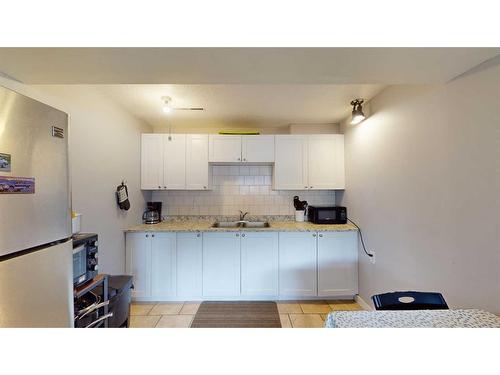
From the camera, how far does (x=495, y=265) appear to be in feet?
3.48

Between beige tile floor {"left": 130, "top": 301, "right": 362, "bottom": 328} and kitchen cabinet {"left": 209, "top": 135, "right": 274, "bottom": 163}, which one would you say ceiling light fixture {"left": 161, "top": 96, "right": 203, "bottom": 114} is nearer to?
kitchen cabinet {"left": 209, "top": 135, "right": 274, "bottom": 163}

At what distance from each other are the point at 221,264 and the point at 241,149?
152 cm

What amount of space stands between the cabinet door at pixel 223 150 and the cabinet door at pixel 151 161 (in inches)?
27.6

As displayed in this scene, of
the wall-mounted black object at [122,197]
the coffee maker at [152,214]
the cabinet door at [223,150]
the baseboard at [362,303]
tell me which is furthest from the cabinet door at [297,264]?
the wall-mounted black object at [122,197]

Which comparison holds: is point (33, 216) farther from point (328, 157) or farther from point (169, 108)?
point (328, 157)

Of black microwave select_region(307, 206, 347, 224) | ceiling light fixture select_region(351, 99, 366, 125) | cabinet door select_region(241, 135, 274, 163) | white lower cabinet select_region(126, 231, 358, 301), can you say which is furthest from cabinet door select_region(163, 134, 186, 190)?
ceiling light fixture select_region(351, 99, 366, 125)

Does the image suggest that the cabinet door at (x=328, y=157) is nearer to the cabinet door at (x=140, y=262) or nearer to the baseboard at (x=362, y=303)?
the baseboard at (x=362, y=303)

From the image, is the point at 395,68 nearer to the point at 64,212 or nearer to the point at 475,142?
the point at 475,142

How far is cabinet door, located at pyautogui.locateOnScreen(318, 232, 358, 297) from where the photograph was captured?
2.73 meters

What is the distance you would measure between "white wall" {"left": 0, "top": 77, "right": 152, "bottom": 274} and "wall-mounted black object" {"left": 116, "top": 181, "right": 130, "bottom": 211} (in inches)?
2.1

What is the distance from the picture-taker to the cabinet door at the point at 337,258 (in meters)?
2.73

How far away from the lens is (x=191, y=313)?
2.49m

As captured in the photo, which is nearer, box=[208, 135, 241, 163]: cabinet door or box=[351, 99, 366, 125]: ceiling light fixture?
box=[351, 99, 366, 125]: ceiling light fixture
